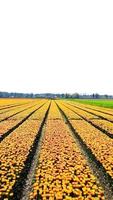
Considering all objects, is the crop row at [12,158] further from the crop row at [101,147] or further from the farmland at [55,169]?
the crop row at [101,147]

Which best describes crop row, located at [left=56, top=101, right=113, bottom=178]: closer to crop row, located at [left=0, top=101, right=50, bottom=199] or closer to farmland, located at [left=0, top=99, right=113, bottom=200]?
farmland, located at [left=0, top=99, right=113, bottom=200]

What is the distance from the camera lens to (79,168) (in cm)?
1078

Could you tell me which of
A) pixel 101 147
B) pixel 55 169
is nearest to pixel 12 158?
pixel 55 169

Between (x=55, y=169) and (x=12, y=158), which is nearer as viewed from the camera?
(x=55, y=169)

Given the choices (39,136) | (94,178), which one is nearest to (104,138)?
(39,136)

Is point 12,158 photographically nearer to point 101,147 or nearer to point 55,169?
point 55,169

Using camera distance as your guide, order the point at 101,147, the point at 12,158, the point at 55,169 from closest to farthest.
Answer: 1. the point at 55,169
2. the point at 12,158
3. the point at 101,147

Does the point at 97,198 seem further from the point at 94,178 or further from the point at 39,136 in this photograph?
the point at 39,136

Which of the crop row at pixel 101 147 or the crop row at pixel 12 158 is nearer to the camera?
the crop row at pixel 12 158

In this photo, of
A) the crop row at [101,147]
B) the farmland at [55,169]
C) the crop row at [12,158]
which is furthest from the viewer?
the crop row at [101,147]

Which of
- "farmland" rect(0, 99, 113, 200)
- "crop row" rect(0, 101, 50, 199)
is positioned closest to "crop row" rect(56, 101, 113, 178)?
"farmland" rect(0, 99, 113, 200)

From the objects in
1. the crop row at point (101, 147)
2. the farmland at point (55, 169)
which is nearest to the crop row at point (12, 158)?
the farmland at point (55, 169)

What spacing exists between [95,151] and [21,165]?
409cm

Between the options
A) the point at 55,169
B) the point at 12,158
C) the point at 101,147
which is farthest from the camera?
the point at 101,147
